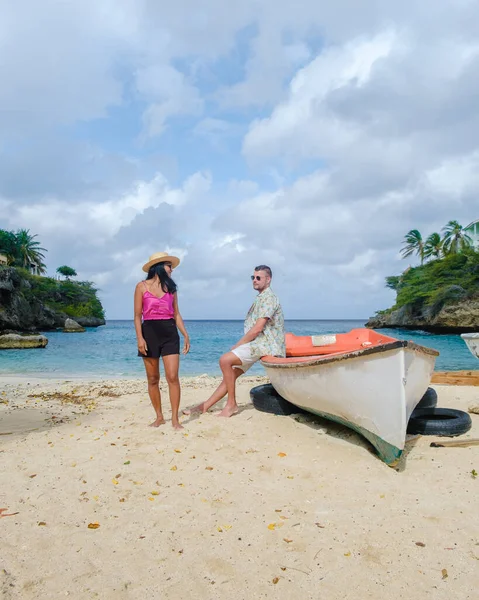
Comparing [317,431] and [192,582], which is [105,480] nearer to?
[192,582]

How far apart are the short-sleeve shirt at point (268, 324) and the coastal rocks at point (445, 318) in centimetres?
3875

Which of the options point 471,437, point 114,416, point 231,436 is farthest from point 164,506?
point 471,437

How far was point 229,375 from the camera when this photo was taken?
19.7 feet

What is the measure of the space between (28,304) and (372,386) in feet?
171

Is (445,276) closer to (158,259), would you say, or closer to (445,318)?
(445,318)

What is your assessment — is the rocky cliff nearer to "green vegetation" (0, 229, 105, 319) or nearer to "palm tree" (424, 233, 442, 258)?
"green vegetation" (0, 229, 105, 319)

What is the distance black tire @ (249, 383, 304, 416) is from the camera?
239 inches

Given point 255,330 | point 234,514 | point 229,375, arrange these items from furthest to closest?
point 229,375, point 255,330, point 234,514

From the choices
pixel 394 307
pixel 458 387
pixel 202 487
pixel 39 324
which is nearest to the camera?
pixel 202 487

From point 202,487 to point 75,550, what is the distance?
127 cm

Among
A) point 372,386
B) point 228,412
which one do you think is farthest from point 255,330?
point 372,386

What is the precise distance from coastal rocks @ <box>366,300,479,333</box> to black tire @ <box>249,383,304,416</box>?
126 ft

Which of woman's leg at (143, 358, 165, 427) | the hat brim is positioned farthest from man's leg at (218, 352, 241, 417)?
the hat brim

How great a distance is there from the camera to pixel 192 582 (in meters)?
2.57
